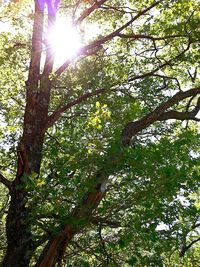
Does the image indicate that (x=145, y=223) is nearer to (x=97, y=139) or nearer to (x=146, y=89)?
(x=97, y=139)

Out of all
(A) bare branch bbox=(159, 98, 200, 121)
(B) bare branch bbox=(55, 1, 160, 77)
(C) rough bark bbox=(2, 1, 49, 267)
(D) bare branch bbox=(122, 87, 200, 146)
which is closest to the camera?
(C) rough bark bbox=(2, 1, 49, 267)

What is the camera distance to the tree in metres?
6.00

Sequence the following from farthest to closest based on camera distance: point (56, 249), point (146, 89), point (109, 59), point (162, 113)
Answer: point (109, 59)
point (146, 89)
point (162, 113)
point (56, 249)

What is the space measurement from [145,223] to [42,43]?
705 cm

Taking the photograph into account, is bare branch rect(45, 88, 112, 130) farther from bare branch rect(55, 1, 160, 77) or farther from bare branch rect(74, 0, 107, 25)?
bare branch rect(74, 0, 107, 25)

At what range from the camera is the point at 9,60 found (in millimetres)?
11273

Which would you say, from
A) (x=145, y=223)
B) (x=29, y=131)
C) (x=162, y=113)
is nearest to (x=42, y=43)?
(x=29, y=131)

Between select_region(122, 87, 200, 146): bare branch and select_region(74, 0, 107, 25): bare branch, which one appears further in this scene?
select_region(74, 0, 107, 25): bare branch

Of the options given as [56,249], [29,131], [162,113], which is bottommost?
[56,249]

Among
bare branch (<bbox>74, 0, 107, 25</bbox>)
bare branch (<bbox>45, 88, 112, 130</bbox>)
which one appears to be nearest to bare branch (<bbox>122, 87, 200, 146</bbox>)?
bare branch (<bbox>45, 88, 112, 130</bbox>)

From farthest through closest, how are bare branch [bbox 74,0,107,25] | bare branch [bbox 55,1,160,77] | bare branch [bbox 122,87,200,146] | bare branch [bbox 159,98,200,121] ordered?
bare branch [bbox 74,0,107,25], bare branch [bbox 55,1,160,77], bare branch [bbox 159,98,200,121], bare branch [bbox 122,87,200,146]

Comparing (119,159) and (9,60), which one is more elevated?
(9,60)

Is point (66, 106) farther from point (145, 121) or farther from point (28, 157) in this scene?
point (145, 121)

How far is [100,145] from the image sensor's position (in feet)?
19.6
